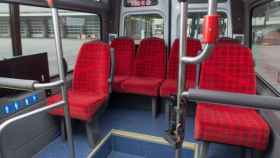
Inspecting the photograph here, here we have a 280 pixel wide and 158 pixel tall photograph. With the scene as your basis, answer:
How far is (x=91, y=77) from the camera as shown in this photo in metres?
2.58

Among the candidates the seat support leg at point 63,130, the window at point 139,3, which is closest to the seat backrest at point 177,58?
the window at point 139,3

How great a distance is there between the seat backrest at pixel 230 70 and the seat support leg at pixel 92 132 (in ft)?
3.69

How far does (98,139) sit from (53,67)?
39.0 inches

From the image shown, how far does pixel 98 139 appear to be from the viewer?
2.34 metres

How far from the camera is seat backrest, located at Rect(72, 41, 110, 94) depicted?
2480 mm

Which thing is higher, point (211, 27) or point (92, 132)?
point (211, 27)

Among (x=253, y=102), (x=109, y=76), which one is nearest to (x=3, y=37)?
(x=109, y=76)

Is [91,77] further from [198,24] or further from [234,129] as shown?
[198,24]

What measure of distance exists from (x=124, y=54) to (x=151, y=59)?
1.46 feet

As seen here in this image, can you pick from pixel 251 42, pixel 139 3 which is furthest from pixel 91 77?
pixel 251 42

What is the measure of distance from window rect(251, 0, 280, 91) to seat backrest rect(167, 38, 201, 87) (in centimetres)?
69

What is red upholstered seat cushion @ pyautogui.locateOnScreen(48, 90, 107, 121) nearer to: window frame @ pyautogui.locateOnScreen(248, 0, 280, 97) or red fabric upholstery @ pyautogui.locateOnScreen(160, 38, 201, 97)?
red fabric upholstery @ pyautogui.locateOnScreen(160, 38, 201, 97)

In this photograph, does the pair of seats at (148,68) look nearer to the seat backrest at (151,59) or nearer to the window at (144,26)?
the seat backrest at (151,59)

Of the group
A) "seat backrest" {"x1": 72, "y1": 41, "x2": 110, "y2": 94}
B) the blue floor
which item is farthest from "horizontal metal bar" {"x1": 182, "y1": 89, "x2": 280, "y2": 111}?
"seat backrest" {"x1": 72, "y1": 41, "x2": 110, "y2": 94}
